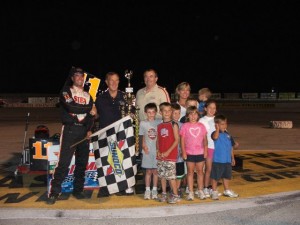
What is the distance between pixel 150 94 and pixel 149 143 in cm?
84

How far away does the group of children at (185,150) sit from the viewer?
5180 mm

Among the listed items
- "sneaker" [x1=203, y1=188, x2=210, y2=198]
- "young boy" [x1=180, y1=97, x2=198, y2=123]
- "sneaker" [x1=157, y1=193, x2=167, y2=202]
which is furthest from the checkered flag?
"sneaker" [x1=203, y1=188, x2=210, y2=198]

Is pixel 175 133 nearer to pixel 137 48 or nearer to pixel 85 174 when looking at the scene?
pixel 85 174

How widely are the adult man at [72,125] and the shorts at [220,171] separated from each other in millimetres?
1722

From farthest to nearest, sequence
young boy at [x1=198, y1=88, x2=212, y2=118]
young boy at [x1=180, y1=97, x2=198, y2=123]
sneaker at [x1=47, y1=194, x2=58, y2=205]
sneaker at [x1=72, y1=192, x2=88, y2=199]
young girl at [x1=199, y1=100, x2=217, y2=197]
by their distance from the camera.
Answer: young boy at [x1=198, y1=88, x2=212, y2=118], young boy at [x1=180, y1=97, x2=198, y2=123], young girl at [x1=199, y1=100, x2=217, y2=197], sneaker at [x1=72, y1=192, x2=88, y2=199], sneaker at [x1=47, y1=194, x2=58, y2=205]

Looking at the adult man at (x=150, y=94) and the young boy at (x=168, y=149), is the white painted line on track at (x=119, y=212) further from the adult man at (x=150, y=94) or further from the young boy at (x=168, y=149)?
the adult man at (x=150, y=94)

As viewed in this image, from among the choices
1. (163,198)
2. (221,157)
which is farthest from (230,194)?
(163,198)

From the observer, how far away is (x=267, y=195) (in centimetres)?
545

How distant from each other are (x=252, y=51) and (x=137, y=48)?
23.5 meters

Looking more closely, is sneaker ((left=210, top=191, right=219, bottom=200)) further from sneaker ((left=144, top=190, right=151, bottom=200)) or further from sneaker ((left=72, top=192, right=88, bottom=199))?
sneaker ((left=72, top=192, right=88, bottom=199))

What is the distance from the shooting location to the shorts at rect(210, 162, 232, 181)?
213 inches

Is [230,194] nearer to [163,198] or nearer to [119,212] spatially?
[163,198]

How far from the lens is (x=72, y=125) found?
5.23 meters

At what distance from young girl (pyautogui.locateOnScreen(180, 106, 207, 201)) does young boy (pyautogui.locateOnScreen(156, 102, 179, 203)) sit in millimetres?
169
